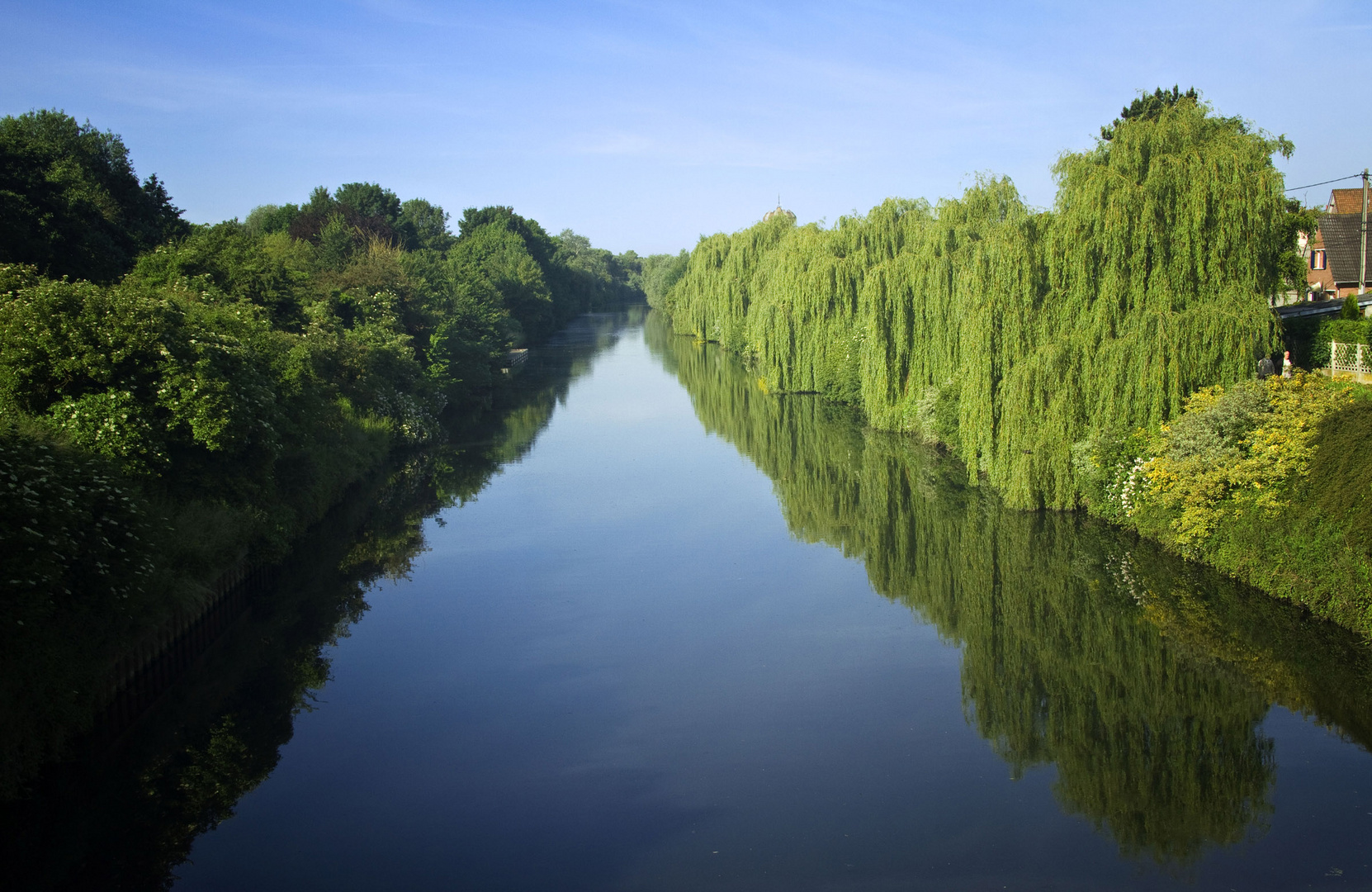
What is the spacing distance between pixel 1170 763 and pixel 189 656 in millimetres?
14751

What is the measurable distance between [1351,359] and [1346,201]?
34.8 m

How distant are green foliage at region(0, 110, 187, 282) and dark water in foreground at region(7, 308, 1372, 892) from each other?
12813 millimetres

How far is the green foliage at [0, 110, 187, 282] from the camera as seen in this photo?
1008 inches

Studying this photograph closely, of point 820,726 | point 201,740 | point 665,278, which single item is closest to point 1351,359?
point 820,726

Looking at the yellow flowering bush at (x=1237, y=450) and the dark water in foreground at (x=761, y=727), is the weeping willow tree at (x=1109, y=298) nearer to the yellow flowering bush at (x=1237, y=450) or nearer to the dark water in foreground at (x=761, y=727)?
the yellow flowering bush at (x=1237, y=450)

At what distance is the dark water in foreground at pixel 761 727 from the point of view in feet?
32.8

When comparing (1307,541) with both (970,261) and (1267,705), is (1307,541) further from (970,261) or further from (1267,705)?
(970,261)

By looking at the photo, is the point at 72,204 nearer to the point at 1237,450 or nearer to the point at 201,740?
the point at 201,740

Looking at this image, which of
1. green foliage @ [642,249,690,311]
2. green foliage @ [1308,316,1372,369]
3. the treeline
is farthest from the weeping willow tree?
green foliage @ [642,249,690,311]

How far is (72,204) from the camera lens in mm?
28516

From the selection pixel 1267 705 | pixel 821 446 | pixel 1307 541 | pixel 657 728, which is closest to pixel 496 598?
pixel 657 728

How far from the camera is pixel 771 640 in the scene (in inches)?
625

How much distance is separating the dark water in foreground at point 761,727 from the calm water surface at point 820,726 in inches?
2.0


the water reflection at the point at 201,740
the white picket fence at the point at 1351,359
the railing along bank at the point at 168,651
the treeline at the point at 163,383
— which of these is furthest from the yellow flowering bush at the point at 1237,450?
the railing along bank at the point at 168,651
